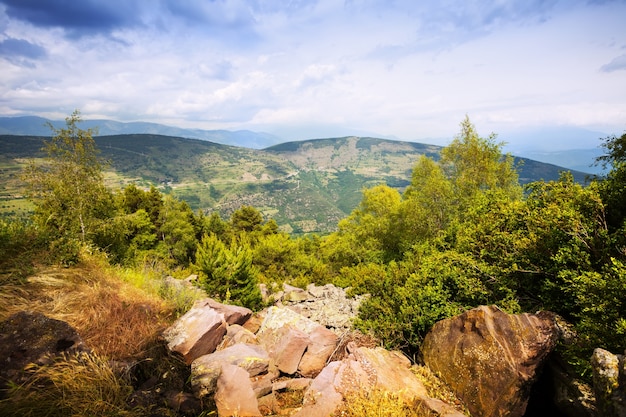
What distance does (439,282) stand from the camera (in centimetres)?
1058

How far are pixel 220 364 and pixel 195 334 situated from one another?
4.78ft

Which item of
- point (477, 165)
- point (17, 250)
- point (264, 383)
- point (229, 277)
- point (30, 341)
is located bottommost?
point (229, 277)

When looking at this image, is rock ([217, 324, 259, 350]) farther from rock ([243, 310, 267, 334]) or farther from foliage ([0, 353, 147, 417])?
foliage ([0, 353, 147, 417])

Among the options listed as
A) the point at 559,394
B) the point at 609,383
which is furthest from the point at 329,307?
the point at 609,383

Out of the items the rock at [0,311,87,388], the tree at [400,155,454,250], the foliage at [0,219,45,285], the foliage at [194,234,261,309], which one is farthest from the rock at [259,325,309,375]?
the tree at [400,155,454,250]

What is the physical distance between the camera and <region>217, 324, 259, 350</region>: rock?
791 cm

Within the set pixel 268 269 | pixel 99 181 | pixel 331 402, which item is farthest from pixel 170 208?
pixel 331 402

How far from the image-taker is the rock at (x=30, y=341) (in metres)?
4.71

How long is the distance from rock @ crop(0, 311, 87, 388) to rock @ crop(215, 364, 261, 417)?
2.77m

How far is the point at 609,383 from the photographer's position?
479 cm

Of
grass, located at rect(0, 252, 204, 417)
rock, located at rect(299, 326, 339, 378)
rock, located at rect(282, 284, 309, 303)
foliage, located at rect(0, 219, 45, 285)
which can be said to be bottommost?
rock, located at rect(282, 284, 309, 303)

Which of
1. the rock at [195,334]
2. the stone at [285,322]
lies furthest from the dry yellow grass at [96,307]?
the stone at [285,322]

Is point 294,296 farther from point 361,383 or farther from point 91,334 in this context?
point 91,334

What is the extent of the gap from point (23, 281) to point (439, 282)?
41.6ft
